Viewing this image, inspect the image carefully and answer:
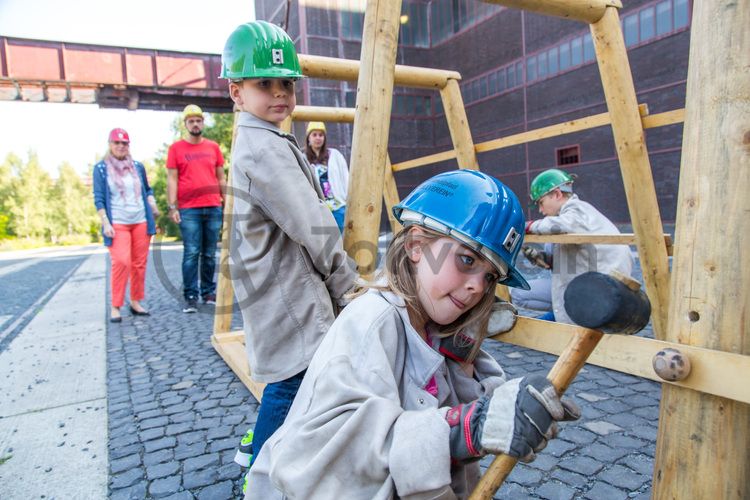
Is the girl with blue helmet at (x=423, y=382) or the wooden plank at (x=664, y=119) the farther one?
the wooden plank at (x=664, y=119)

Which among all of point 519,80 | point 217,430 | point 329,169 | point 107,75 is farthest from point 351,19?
point 217,430

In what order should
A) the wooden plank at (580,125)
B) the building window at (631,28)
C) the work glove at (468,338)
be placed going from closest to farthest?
the work glove at (468,338) → the wooden plank at (580,125) → the building window at (631,28)

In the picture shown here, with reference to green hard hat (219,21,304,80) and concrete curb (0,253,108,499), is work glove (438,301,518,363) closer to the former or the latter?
green hard hat (219,21,304,80)

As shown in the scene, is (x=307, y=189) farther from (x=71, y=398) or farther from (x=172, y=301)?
(x=172, y=301)

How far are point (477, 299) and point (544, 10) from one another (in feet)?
5.97

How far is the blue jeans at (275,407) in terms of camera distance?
173 cm

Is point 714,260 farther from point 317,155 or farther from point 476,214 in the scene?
point 317,155

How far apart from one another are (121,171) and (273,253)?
3.95 m

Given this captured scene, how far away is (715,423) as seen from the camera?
1.05 metres

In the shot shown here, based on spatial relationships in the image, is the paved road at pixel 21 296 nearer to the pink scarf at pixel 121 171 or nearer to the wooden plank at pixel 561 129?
the pink scarf at pixel 121 171

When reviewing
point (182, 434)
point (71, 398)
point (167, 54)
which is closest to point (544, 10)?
point (182, 434)

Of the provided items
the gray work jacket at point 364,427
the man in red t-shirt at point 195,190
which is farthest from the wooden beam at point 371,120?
the man in red t-shirt at point 195,190

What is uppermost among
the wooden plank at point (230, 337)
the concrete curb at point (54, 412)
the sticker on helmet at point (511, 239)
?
the sticker on helmet at point (511, 239)

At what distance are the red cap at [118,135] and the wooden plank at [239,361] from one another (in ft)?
7.48
